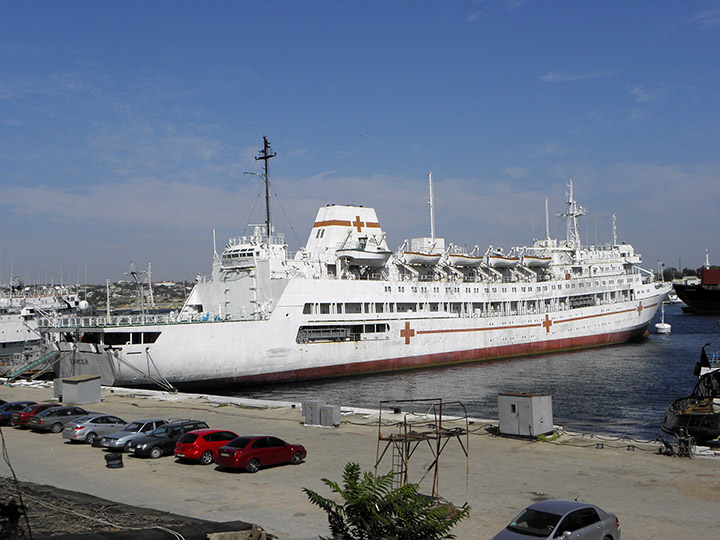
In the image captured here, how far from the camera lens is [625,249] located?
205ft

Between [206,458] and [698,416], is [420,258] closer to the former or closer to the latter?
[698,416]

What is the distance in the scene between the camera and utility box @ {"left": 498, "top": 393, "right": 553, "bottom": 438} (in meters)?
17.2

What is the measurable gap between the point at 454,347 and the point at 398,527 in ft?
131

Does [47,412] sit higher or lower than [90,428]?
higher

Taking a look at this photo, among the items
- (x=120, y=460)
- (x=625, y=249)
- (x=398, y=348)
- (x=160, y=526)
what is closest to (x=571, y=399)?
(x=398, y=348)

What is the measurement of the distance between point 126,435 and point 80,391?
10.6 meters

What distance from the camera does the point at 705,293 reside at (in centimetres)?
10706

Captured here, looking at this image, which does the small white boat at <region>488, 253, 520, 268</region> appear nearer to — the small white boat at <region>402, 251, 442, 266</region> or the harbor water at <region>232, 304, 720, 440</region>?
the small white boat at <region>402, 251, 442, 266</region>

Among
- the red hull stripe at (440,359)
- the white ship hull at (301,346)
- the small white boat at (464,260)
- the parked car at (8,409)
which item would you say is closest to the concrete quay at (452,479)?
the parked car at (8,409)

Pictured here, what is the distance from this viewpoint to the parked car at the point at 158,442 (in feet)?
51.4

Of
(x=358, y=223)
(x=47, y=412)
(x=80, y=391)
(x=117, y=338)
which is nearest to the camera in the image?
(x=47, y=412)

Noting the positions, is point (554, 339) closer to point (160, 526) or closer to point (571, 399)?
point (571, 399)

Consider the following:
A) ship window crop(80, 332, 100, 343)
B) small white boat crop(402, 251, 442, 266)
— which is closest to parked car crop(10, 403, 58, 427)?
ship window crop(80, 332, 100, 343)

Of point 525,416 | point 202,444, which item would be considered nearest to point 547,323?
point 525,416
